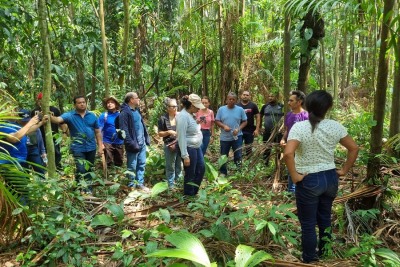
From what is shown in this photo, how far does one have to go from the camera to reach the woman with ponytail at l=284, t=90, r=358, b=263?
10.3 feet

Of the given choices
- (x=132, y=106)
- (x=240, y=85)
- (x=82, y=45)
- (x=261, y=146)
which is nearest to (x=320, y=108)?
(x=261, y=146)

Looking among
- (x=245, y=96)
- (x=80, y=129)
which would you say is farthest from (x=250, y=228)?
(x=245, y=96)

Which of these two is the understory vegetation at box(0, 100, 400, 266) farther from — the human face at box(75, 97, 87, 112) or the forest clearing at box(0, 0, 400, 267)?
the human face at box(75, 97, 87, 112)

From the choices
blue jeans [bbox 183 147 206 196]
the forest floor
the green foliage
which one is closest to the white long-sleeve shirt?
blue jeans [bbox 183 147 206 196]

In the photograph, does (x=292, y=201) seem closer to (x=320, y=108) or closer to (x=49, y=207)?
(x=320, y=108)

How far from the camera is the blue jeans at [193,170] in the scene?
502 centimetres

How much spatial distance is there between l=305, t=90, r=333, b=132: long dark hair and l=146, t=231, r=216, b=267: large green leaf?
4.64ft

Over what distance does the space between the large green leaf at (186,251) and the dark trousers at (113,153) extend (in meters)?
3.72

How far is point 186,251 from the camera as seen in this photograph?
8.00 ft

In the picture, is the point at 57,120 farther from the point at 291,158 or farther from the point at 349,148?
the point at 349,148

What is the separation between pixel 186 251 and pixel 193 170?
2.61m

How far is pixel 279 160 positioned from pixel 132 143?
2.26 metres

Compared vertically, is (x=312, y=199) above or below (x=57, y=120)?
below

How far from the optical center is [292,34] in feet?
19.2
